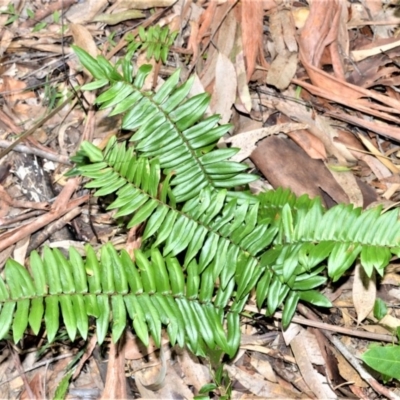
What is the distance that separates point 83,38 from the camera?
156 inches

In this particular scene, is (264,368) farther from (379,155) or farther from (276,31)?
(276,31)

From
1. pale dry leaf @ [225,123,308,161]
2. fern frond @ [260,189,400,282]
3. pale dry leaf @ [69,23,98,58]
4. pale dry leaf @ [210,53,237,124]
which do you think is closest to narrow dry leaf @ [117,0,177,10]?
pale dry leaf @ [69,23,98,58]

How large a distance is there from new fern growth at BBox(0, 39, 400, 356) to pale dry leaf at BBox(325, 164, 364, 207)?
0.46 metres

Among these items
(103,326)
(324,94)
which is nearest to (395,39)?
(324,94)

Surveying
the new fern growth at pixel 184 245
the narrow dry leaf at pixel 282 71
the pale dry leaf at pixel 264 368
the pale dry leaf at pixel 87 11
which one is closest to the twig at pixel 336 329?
the new fern growth at pixel 184 245

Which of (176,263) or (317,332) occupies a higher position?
(176,263)

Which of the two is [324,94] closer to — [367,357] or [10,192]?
[367,357]

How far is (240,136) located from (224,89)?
0.32m

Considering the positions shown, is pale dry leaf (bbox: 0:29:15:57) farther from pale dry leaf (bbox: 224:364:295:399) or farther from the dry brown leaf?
pale dry leaf (bbox: 224:364:295:399)

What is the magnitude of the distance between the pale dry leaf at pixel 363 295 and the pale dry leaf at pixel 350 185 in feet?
1.48

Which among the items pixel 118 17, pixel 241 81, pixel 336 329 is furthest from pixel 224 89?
pixel 336 329

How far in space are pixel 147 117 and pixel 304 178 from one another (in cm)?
99

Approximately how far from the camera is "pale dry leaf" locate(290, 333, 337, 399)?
121 inches

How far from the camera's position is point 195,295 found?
2852 millimetres
